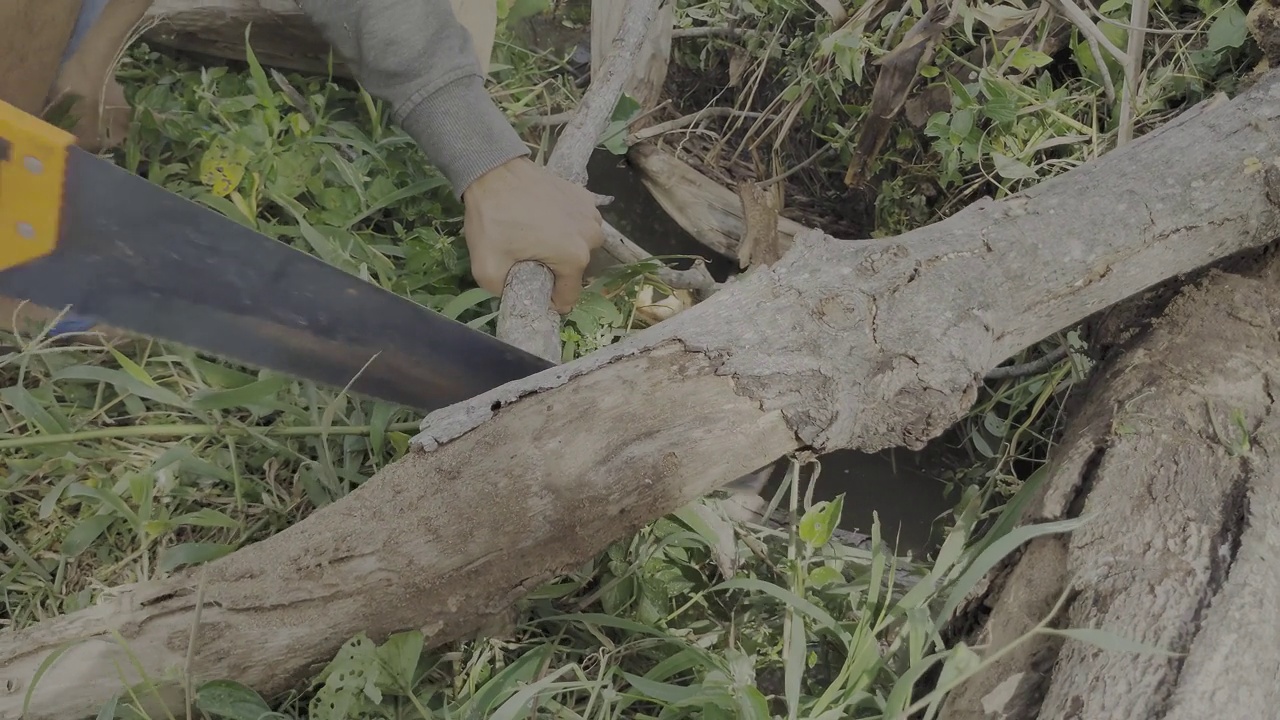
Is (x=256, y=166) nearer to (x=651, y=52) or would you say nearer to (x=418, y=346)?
(x=418, y=346)

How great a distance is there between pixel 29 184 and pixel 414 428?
0.57 meters

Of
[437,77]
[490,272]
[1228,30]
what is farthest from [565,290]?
[1228,30]

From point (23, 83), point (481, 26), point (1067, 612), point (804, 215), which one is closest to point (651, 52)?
point (481, 26)

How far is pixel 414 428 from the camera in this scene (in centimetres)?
127

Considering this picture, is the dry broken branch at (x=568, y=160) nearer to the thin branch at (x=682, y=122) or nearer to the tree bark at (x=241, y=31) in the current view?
the thin branch at (x=682, y=122)

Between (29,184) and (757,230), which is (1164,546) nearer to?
(757,230)

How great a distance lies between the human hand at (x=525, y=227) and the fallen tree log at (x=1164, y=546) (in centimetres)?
83

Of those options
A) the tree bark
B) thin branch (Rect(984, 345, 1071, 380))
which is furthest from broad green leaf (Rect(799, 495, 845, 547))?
the tree bark

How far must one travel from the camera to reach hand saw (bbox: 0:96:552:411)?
0.92 m

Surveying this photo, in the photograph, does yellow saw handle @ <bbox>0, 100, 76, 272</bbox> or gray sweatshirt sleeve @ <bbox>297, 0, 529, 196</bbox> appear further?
gray sweatshirt sleeve @ <bbox>297, 0, 529, 196</bbox>

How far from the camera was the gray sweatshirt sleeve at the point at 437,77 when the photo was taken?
1451 millimetres

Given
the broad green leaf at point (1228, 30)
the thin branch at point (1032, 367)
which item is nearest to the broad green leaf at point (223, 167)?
the thin branch at point (1032, 367)

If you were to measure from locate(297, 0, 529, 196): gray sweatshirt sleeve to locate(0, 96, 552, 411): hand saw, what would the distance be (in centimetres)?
45

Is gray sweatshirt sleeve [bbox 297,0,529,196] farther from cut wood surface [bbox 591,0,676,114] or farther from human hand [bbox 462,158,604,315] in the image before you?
cut wood surface [bbox 591,0,676,114]
